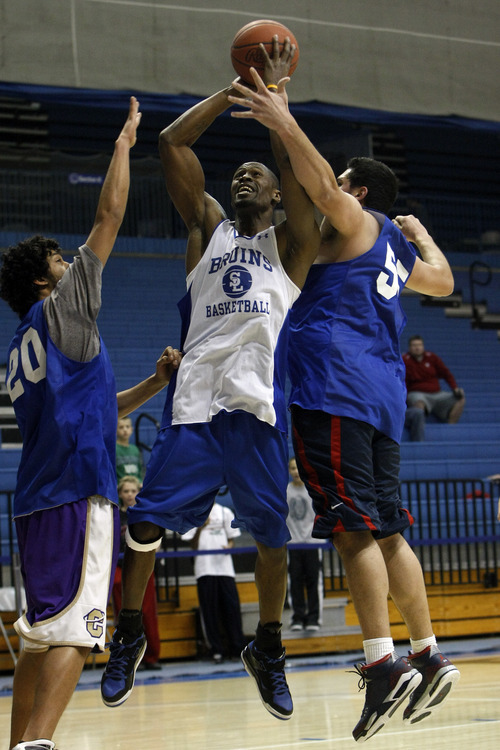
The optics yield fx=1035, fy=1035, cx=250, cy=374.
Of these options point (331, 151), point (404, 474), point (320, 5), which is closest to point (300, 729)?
point (404, 474)

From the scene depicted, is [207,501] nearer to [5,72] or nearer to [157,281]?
[5,72]

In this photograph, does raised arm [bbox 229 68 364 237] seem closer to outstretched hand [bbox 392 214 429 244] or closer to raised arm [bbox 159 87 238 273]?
raised arm [bbox 159 87 238 273]

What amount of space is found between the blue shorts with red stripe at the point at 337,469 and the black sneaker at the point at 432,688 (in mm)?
598

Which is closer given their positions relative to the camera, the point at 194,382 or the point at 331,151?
the point at 194,382

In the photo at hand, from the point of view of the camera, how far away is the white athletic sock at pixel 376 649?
13.3ft

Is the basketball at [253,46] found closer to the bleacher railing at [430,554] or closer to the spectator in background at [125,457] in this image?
the bleacher railing at [430,554]

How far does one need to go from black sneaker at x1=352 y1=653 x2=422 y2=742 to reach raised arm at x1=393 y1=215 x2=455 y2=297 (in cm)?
161

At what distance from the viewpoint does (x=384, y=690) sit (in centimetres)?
397

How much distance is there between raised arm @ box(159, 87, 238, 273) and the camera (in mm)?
4402

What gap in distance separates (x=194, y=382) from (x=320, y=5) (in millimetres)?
10345

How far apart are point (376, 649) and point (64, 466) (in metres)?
1.41

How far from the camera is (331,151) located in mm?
18125

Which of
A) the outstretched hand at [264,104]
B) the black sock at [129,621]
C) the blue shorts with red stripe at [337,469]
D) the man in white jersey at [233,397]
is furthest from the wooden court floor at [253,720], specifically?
the outstretched hand at [264,104]

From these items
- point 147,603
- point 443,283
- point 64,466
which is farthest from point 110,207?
point 147,603
